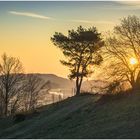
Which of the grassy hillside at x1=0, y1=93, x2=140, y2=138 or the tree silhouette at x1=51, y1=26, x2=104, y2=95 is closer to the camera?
the grassy hillside at x1=0, y1=93, x2=140, y2=138

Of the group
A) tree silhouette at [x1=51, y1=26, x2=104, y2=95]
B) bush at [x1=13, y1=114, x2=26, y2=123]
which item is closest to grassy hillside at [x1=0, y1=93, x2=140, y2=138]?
bush at [x1=13, y1=114, x2=26, y2=123]

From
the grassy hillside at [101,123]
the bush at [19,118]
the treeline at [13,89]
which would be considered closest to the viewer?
the grassy hillside at [101,123]

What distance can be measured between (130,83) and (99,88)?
4.20 metres

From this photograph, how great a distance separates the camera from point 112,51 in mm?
50844

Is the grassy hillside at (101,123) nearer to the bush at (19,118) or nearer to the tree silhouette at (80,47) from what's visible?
the bush at (19,118)

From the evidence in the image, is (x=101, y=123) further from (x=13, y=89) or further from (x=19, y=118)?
(x=13, y=89)

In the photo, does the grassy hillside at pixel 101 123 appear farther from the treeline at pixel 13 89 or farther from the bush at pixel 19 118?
the treeline at pixel 13 89

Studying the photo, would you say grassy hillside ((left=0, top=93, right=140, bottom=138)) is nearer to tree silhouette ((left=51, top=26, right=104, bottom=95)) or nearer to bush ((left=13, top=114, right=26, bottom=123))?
bush ((left=13, top=114, right=26, bottom=123))

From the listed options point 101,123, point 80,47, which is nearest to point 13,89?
point 80,47

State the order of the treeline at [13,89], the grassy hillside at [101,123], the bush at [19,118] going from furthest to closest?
the treeline at [13,89] < the bush at [19,118] < the grassy hillside at [101,123]

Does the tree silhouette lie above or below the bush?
above

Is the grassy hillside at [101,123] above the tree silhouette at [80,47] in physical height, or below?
below

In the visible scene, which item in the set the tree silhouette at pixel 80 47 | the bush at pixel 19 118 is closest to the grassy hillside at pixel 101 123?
the bush at pixel 19 118

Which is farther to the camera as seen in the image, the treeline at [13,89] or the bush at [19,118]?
the treeline at [13,89]
